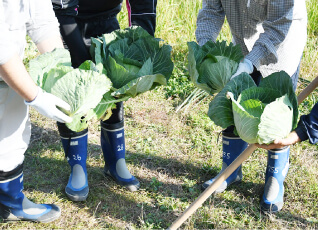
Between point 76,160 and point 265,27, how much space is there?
1.75m

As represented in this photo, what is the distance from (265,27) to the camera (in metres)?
2.54

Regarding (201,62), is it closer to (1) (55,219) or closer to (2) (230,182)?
(2) (230,182)

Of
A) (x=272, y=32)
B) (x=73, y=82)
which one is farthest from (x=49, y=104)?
(x=272, y=32)

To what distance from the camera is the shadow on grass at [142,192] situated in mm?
2854

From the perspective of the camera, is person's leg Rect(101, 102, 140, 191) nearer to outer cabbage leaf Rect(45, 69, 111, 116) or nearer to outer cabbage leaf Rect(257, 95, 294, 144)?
outer cabbage leaf Rect(45, 69, 111, 116)

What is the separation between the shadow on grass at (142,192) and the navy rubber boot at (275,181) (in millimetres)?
78

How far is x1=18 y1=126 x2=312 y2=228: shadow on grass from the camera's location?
2.85 meters

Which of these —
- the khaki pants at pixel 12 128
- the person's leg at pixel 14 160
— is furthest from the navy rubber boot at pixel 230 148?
the khaki pants at pixel 12 128

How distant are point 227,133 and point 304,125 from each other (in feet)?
3.24

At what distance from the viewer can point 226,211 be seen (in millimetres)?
2891

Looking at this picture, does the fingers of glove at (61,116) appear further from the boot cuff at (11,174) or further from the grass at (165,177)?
the grass at (165,177)

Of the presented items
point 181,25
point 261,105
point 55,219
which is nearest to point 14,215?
point 55,219

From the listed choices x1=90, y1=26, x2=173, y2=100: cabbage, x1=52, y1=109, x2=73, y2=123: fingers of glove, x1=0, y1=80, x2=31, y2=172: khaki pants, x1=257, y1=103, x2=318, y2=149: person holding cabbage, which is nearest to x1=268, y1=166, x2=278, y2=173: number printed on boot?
x1=257, y1=103, x2=318, y2=149: person holding cabbage

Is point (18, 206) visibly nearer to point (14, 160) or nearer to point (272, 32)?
point (14, 160)
